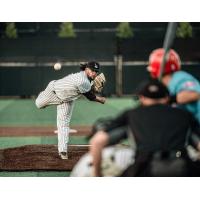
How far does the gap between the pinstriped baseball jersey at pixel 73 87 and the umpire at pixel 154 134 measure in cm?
425

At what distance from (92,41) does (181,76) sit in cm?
1624

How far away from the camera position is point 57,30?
88.1 ft

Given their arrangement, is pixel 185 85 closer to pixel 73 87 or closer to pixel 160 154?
pixel 160 154

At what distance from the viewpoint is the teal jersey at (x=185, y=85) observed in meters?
4.31

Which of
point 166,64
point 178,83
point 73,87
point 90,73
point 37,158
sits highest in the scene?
point 166,64

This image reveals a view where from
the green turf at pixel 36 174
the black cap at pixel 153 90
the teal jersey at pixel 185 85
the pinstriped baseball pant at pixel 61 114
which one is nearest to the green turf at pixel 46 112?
the pinstriped baseball pant at pixel 61 114

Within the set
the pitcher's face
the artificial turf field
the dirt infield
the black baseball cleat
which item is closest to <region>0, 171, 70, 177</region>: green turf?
the black baseball cleat

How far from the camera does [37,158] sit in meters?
8.17

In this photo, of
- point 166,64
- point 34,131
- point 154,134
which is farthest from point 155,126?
point 34,131

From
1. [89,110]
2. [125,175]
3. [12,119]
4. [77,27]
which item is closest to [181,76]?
[125,175]

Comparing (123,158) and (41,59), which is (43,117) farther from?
(123,158)

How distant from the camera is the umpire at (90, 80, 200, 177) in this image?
143 inches

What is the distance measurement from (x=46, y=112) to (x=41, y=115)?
0.97 metres

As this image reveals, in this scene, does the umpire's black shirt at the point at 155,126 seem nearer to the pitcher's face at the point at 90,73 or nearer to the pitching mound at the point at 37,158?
the pitching mound at the point at 37,158
